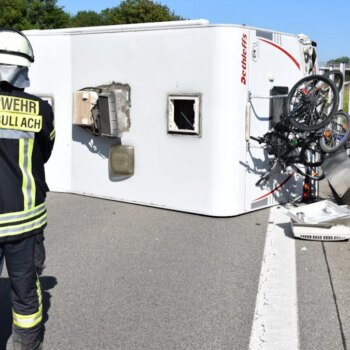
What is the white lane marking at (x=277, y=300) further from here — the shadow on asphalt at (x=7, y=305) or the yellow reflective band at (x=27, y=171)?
the yellow reflective band at (x=27, y=171)

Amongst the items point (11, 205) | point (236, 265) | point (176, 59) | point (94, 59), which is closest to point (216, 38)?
point (176, 59)

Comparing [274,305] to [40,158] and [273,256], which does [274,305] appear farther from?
[40,158]

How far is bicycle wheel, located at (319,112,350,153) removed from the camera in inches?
288

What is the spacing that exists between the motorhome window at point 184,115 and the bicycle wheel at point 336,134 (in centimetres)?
190

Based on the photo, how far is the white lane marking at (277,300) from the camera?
3.79m

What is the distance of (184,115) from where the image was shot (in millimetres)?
7395

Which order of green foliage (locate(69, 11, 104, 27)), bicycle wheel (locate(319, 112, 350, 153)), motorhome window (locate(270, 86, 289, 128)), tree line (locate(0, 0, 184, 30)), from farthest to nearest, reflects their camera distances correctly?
green foliage (locate(69, 11, 104, 27)) → tree line (locate(0, 0, 184, 30)) → motorhome window (locate(270, 86, 289, 128)) → bicycle wheel (locate(319, 112, 350, 153))

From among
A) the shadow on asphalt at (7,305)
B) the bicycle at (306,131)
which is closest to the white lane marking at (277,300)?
the bicycle at (306,131)

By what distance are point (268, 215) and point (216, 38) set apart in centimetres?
261

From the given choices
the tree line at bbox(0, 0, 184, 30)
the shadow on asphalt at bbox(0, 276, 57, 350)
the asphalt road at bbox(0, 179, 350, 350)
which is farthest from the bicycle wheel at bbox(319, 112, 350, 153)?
the tree line at bbox(0, 0, 184, 30)

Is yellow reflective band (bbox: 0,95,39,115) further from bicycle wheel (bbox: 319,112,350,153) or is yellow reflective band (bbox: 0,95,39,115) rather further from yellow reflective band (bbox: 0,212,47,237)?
bicycle wheel (bbox: 319,112,350,153)

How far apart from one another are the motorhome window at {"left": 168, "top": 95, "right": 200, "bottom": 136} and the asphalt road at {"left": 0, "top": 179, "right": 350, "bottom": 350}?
1.23 metres

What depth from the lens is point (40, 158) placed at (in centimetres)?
335

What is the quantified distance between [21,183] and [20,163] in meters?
0.12
